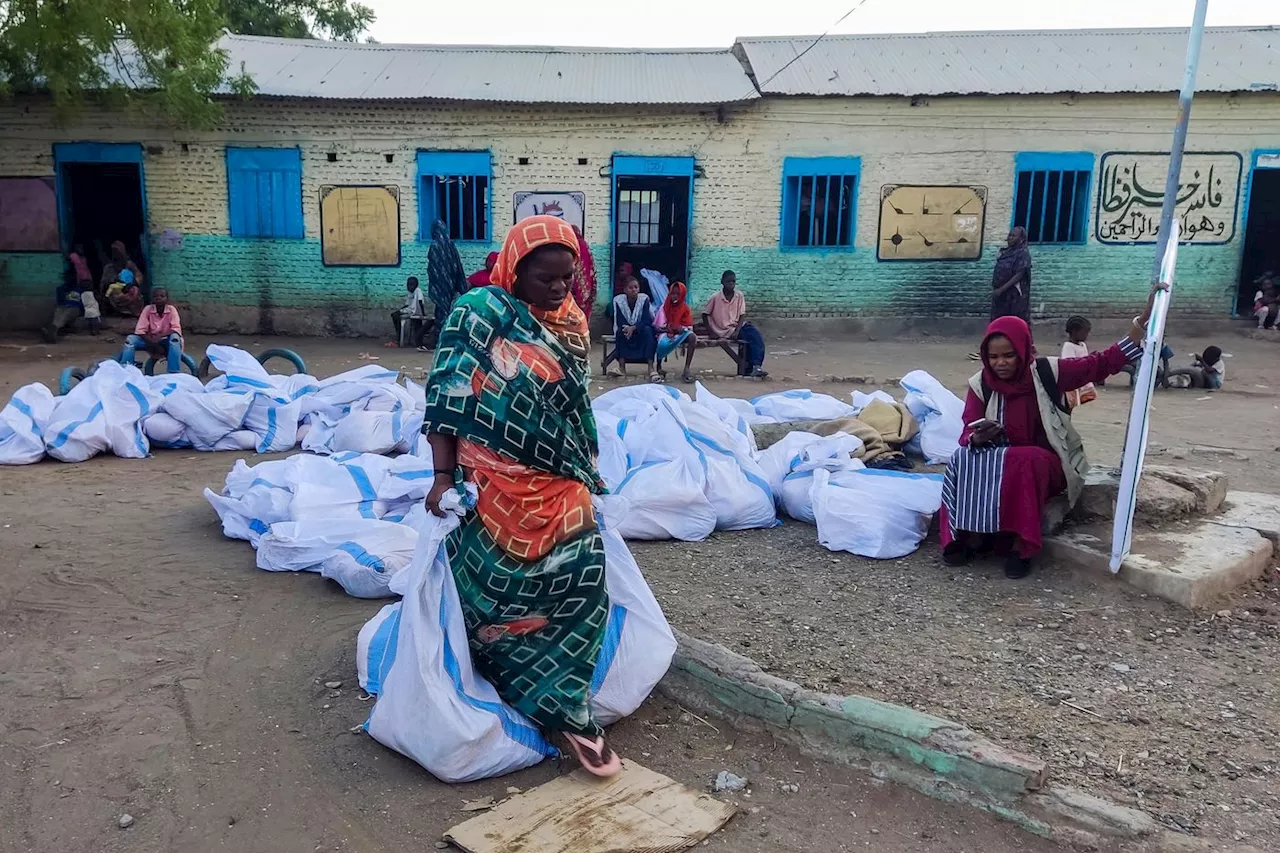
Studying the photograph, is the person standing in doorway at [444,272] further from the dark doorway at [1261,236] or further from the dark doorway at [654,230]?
the dark doorway at [1261,236]

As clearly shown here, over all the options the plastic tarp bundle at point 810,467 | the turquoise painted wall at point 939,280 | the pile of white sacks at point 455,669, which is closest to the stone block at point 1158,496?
the plastic tarp bundle at point 810,467

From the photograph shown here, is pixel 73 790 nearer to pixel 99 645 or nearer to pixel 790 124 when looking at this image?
pixel 99 645

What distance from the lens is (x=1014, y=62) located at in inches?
568

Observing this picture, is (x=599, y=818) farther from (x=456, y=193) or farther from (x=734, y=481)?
(x=456, y=193)

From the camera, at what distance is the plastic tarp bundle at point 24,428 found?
623 centimetres

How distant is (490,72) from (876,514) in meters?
11.5

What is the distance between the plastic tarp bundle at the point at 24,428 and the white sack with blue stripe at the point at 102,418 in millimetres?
50

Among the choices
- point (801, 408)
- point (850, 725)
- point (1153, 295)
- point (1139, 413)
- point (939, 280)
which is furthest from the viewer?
point (939, 280)

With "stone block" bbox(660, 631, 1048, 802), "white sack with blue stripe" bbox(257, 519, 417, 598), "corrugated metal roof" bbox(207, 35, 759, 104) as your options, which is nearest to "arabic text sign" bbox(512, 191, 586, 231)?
"corrugated metal roof" bbox(207, 35, 759, 104)

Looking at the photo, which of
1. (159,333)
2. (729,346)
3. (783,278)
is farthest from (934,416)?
(783,278)

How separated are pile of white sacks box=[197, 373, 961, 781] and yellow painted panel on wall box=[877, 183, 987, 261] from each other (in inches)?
317

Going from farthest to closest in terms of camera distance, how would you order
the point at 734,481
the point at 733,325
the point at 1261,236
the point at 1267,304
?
the point at 1261,236, the point at 1267,304, the point at 733,325, the point at 734,481

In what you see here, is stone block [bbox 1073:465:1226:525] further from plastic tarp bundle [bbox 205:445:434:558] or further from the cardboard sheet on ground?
plastic tarp bundle [bbox 205:445:434:558]

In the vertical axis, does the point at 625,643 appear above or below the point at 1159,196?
below
